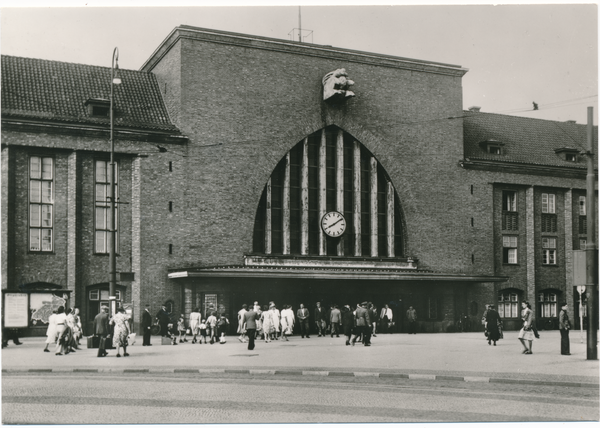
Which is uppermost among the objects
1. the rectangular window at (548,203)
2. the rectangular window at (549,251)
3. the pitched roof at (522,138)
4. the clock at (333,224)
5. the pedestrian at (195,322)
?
the pitched roof at (522,138)

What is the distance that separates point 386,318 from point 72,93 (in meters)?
17.9

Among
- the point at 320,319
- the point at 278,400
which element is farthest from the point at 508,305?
the point at 278,400

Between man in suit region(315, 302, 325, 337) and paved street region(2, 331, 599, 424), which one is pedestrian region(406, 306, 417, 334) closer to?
man in suit region(315, 302, 325, 337)

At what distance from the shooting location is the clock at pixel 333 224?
136 ft

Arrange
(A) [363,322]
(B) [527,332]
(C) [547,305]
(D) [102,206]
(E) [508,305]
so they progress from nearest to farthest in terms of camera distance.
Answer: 1. (B) [527,332]
2. (A) [363,322]
3. (D) [102,206]
4. (E) [508,305]
5. (C) [547,305]

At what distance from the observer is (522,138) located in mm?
49688

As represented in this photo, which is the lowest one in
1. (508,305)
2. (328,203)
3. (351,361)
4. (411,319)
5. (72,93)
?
(411,319)

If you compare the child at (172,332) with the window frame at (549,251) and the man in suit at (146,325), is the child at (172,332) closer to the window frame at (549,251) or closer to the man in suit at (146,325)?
the man in suit at (146,325)

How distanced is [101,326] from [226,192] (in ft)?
Result: 47.4

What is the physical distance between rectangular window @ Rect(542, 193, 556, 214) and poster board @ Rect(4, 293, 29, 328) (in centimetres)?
3042

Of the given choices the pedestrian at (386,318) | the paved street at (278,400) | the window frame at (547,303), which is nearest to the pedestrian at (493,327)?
the pedestrian at (386,318)

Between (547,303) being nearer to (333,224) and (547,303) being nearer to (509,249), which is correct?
(509,249)

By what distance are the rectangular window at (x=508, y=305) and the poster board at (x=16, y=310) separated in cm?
2666

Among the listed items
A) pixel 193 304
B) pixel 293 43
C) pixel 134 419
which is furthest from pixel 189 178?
pixel 134 419
